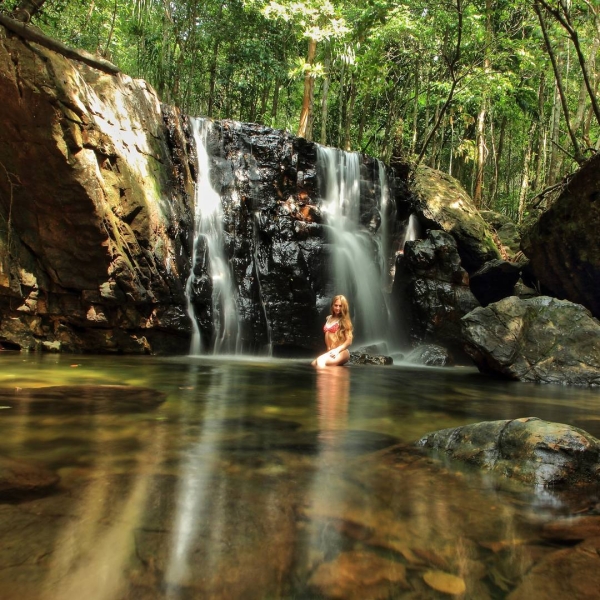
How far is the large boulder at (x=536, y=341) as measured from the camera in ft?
27.9

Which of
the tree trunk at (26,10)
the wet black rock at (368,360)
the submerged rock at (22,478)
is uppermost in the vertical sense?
the tree trunk at (26,10)

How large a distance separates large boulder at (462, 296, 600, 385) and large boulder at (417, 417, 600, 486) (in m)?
5.95

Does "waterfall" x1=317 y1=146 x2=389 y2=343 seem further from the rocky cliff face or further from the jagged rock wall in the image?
the rocky cliff face

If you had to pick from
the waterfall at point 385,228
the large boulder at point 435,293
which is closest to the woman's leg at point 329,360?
the large boulder at point 435,293

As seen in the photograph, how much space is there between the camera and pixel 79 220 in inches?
331

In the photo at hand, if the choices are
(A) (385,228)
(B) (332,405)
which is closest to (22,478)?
(B) (332,405)

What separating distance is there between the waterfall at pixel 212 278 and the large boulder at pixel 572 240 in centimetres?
737

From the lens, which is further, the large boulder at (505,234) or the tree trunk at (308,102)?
the tree trunk at (308,102)

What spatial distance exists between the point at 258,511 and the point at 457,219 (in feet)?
42.3

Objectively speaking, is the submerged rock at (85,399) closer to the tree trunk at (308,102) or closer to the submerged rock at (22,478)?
the submerged rock at (22,478)

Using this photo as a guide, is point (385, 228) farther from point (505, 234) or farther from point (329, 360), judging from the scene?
point (329, 360)

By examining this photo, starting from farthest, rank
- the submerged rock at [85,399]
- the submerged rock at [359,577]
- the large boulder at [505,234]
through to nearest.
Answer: the large boulder at [505,234]
the submerged rock at [85,399]
the submerged rock at [359,577]

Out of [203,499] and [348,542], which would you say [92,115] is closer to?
[203,499]

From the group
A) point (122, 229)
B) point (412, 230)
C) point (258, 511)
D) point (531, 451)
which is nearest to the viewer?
point (258, 511)
